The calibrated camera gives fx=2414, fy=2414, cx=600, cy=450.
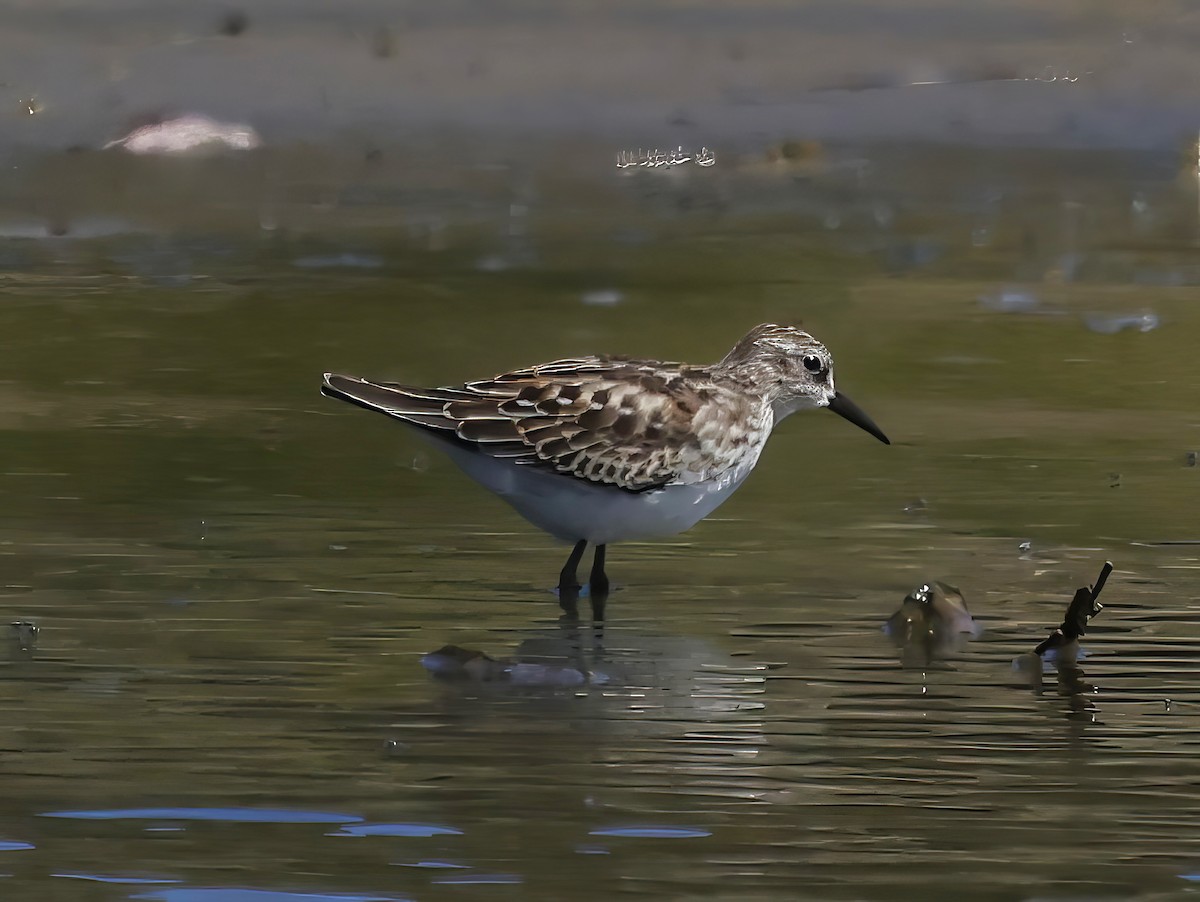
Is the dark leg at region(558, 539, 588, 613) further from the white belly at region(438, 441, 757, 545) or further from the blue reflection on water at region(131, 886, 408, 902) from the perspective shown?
the blue reflection on water at region(131, 886, 408, 902)

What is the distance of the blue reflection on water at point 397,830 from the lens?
5.83 m

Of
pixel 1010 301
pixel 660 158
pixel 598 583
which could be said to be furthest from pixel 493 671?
pixel 660 158

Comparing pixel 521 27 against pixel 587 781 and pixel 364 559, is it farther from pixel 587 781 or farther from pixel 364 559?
pixel 587 781

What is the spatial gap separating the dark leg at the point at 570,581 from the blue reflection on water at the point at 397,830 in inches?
86.1

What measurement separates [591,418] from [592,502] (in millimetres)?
319

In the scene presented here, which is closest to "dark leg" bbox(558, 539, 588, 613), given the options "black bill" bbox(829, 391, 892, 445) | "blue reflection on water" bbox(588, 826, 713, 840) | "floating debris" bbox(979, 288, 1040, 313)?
"black bill" bbox(829, 391, 892, 445)

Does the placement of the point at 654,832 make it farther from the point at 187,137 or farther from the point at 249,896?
the point at 187,137

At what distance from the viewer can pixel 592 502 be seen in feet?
27.8

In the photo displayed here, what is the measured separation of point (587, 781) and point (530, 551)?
2767mm

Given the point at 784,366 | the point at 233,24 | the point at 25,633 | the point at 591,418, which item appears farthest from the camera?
the point at 233,24

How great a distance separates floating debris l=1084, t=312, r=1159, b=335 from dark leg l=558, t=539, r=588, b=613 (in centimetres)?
541

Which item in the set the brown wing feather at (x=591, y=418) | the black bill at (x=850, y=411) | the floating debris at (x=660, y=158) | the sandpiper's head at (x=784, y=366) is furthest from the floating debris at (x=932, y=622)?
the floating debris at (x=660, y=158)

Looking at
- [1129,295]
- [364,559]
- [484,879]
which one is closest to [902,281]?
[1129,295]

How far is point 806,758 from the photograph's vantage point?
6.44 m
